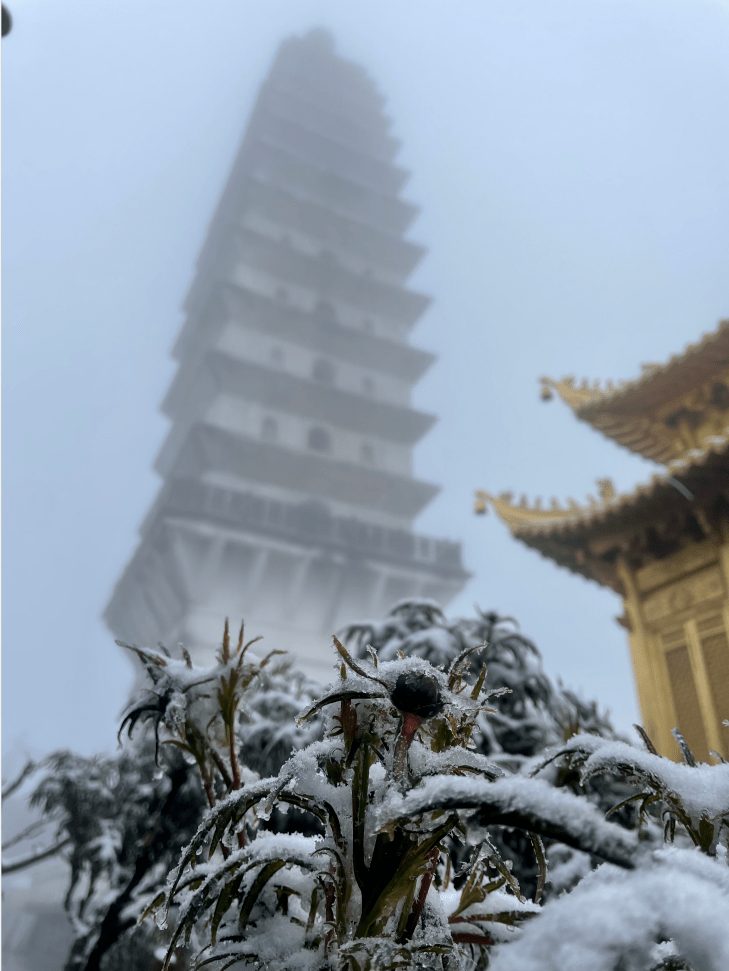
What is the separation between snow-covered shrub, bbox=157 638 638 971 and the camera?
640 mm

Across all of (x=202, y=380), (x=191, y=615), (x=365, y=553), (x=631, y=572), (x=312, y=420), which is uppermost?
(x=202, y=380)

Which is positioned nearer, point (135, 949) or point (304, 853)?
point (304, 853)

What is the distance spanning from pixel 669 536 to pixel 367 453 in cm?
1824

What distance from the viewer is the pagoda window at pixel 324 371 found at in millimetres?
23562

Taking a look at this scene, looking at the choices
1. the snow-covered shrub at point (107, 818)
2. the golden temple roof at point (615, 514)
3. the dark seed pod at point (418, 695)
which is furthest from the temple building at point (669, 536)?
the dark seed pod at point (418, 695)

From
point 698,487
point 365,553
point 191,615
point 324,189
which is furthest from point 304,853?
point 324,189

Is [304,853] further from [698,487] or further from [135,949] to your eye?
[135,949]

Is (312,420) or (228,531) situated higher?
(312,420)

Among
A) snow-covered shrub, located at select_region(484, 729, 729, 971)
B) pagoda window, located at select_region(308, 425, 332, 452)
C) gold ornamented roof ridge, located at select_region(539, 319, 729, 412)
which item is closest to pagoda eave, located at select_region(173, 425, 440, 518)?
pagoda window, located at select_region(308, 425, 332, 452)

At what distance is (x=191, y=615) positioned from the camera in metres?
18.0

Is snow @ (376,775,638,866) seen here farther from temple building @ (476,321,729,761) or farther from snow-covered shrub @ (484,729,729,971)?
temple building @ (476,321,729,761)

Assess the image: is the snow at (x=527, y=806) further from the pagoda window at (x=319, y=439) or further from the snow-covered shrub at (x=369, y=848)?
the pagoda window at (x=319, y=439)

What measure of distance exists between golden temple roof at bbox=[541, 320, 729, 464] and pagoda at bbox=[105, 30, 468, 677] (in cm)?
1190

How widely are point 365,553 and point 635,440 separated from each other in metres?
14.7
